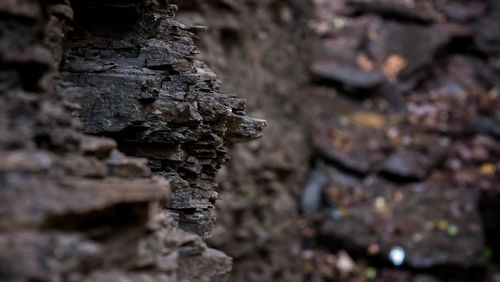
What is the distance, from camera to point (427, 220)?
917 centimetres

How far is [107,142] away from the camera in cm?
200

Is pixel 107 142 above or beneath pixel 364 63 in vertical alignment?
beneath

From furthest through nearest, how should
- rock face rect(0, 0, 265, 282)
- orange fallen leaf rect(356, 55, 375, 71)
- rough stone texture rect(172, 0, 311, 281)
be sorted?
orange fallen leaf rect(356, 55, 375, 71)
rough stone texture rect(172, 0, 311, 281)
rock face rect(0, 0, 265, 282)

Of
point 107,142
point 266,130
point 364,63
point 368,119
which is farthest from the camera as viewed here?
point 364,63

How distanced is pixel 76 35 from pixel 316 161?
24.8ft

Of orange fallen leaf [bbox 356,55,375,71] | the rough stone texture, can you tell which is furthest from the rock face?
orange fallen leaf [bbox 356,55,375,71]

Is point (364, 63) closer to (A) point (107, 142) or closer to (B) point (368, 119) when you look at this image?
(B) point (368, 119)

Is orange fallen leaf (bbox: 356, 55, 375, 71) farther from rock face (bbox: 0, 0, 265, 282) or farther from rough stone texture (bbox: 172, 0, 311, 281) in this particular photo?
rock face (bbox: 0, 0, 265, 282)

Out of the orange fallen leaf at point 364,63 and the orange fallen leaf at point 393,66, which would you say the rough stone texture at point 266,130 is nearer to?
the orange fallen leaf at point 364,63

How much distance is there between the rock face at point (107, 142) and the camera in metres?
1.66

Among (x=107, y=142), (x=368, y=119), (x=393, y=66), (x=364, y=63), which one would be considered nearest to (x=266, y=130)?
(x=368, y=119)

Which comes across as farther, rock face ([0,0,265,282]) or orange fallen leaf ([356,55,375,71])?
orange fallen leaf ([356,55,375,71])

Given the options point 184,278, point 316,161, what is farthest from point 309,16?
point 184,278

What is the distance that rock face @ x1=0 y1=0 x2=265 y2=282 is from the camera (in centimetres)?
166
